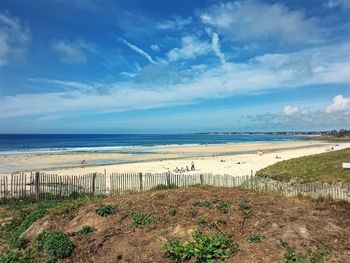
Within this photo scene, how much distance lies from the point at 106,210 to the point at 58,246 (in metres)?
2.14

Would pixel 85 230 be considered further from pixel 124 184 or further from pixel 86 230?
pixel 124 184

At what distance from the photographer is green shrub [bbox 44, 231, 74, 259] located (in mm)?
9188

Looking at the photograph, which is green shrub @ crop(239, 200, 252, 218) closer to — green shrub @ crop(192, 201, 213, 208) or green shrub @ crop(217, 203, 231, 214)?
green shrub @ crop(217, 203, 231, 214)

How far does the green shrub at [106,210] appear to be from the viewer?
36.7 feet

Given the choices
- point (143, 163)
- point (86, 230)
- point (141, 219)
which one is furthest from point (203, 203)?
point (143, 163)

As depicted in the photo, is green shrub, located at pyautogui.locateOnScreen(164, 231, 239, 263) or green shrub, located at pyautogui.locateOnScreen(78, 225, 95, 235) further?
green shrub, located at pyautogui.locateOnScreen(78, 225, 95, 235)

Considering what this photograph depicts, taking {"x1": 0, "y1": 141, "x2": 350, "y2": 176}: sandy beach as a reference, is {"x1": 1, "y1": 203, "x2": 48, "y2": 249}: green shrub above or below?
above

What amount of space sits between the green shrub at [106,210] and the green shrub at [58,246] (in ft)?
5.36

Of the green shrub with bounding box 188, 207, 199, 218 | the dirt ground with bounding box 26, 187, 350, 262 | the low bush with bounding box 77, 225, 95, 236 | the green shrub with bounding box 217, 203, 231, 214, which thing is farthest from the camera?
the green shrub with bounding box 217, 203, 231, 214

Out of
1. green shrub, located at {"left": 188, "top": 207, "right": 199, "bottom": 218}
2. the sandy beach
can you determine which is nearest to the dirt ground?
green shrub, located at {"left": 188, "top": 207, "right": 199, "bottom": 218}

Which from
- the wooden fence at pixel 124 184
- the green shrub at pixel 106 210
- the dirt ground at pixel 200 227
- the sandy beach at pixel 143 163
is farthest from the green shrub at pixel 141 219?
the sandy beach at pixel 143 163

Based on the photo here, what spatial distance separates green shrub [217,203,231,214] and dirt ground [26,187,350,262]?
0.42ft

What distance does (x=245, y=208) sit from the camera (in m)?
11.0

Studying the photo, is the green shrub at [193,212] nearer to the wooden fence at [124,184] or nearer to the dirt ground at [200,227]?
the dirt ground at [200,227]
